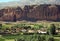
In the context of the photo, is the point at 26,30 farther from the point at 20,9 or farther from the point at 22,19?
the point at 20,9

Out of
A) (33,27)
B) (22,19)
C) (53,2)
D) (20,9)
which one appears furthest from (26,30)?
(53,2)

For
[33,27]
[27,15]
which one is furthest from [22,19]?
[33,27]

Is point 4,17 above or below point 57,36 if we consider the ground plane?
above

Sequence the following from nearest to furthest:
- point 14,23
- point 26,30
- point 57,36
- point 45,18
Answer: point 57,36
point 26,30
point 14,23
point 45,18

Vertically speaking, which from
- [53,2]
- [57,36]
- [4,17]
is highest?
[53,2]

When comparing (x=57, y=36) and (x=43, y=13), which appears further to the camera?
(x=43, y=13)

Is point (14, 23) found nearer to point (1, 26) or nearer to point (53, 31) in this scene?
point (1, 26)

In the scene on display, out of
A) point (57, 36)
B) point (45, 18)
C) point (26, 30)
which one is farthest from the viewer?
point (45, 18)
